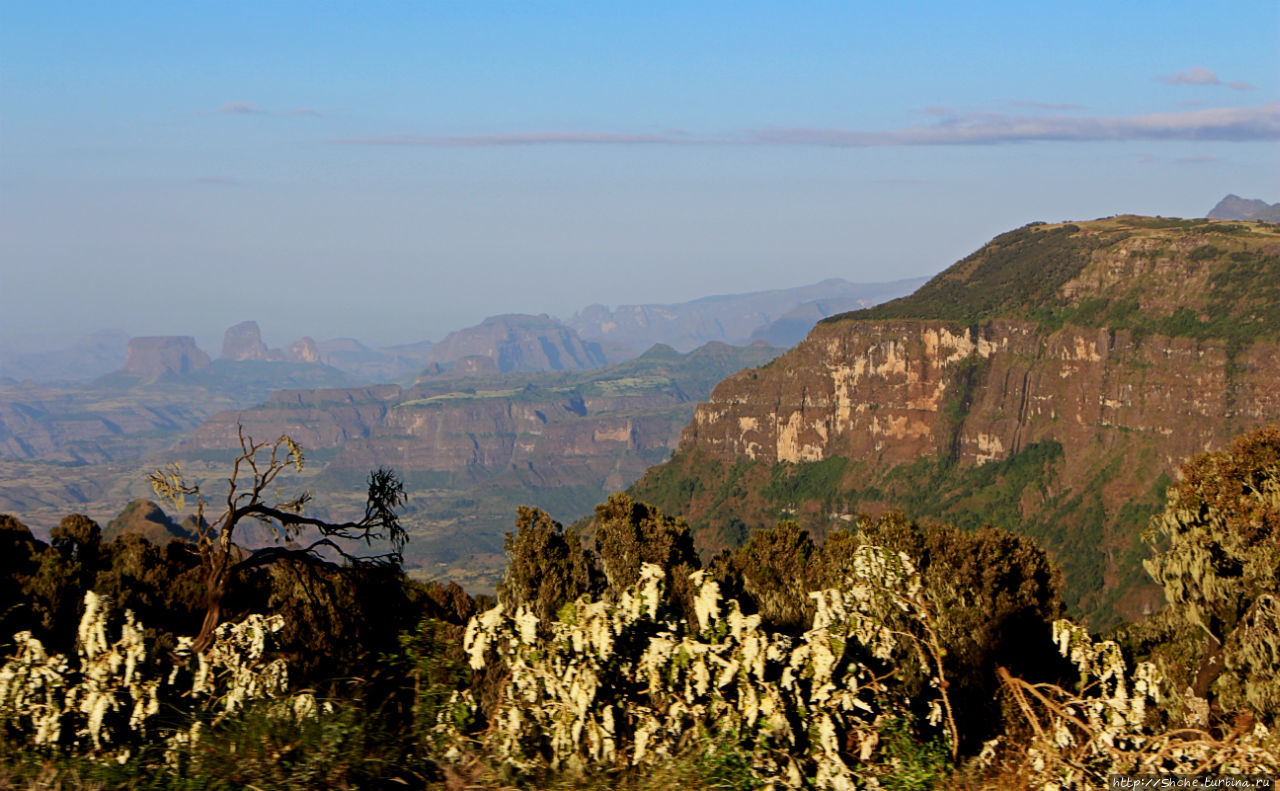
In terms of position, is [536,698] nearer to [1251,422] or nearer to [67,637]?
[67,637]

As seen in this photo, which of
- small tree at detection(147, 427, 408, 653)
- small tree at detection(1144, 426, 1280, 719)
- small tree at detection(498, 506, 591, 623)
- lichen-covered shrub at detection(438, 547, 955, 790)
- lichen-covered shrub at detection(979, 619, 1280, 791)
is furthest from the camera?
small tree at detection(498, 506, 591, 623)

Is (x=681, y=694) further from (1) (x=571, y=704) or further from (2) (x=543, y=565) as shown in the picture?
(2) (x=543, y=565)

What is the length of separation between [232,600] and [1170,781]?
26642 mm

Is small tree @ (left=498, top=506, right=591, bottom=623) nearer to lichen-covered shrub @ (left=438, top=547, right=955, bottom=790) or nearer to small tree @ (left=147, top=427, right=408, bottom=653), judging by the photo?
small tree @ (left=147, top=427, right=408, bottom=653)

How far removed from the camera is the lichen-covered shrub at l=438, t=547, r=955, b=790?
1359 centimetres

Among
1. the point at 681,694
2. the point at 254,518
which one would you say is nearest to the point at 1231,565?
the point at 681,694

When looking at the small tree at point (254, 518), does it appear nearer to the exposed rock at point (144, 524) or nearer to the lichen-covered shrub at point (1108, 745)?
the lichen-covered shrub at point (1108, 745)

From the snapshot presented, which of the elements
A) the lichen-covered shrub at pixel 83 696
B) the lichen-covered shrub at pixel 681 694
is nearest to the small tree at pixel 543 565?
the lichen-covered shrub at pixel 681 694

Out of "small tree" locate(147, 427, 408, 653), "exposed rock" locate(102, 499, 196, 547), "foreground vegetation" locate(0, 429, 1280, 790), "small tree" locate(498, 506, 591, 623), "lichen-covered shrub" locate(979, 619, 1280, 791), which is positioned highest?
"small tree" locate(147, 427, 408, 653)

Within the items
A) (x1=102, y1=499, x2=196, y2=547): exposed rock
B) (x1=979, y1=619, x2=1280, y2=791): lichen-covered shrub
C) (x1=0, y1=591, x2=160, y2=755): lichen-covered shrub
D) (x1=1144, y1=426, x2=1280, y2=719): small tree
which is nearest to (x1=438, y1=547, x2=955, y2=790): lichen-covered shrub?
(x1=979, y1=619, x2=1280, y2=791): lichen-covered shrub

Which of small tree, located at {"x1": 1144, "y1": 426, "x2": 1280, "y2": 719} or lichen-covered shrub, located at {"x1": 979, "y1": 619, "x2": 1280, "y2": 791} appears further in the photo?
small tree, located at {"x1": 1144, "y1": 426, "x2": 1280, "y2": 719}

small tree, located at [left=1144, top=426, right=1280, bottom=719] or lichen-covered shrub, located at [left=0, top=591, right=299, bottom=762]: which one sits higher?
lichen-covered shrub, located at [left=0, top=591, right=299, bottom=762]

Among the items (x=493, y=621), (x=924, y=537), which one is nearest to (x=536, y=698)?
(x=493, y=621)

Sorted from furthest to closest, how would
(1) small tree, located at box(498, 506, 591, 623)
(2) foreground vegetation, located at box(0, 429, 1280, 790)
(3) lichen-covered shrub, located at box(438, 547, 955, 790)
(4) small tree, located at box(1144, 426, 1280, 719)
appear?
(1) small tree, located at box(498, 506, 591, 623) → (4) small tree, located at box(1144, 426, 1280, 719) → (3) lichen-covered shrub, located at box(438, 547, 955, 790) → (2) foreground vegetation, located at box(0, 429, 1280, 790)
